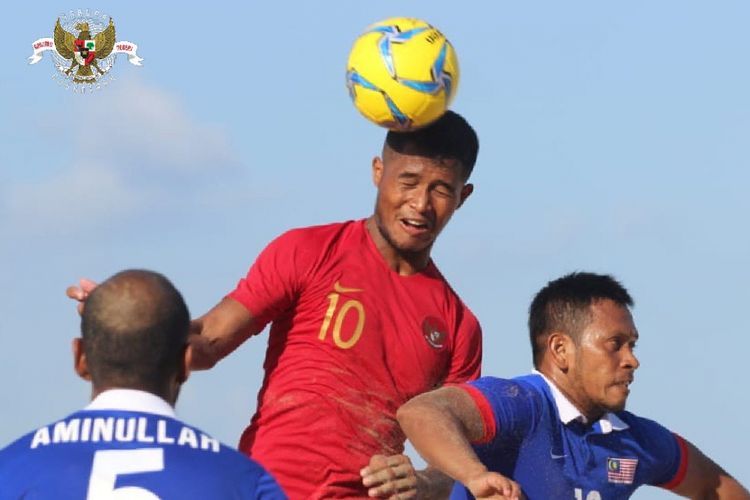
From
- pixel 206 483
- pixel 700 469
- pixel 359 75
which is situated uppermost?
pixel 359 75

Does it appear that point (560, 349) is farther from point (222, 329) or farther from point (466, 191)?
point (222, 329)

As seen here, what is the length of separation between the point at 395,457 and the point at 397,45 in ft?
8.26

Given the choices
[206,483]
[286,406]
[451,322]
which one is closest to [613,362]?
[451,322]

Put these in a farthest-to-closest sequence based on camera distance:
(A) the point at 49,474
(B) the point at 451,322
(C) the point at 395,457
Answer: (B) the point at 451,322 < (C) the point at 395,457 < (A) the point at 49,474

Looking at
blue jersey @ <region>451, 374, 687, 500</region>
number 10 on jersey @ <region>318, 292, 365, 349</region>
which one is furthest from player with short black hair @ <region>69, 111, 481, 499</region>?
blue jersey @ <region>451, 374, 687, 500</region>

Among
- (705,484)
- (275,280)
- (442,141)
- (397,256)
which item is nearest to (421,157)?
(442,141)

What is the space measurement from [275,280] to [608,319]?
78.2 inches

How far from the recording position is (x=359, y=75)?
A: 1150 cm

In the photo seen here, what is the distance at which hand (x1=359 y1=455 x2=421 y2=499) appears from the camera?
10695 millimetres

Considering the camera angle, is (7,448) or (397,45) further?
(397,45)

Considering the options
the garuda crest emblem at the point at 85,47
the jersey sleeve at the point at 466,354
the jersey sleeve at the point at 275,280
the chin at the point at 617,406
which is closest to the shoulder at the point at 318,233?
the jersey sleeve at the point at 275,280

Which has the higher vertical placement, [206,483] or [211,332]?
[211,332]

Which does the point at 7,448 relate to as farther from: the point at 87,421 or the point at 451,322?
the point at 451,322

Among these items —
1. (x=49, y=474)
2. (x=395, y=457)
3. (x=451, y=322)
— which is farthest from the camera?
(x=451, y=322)
